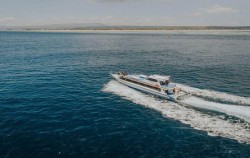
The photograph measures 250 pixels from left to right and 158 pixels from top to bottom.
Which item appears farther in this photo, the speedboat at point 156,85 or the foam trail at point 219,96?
the speedboat at point 156,85

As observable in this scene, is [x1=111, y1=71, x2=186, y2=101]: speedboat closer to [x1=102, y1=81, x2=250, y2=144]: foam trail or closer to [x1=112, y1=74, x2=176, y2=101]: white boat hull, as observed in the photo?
[x1=112, y1=74, x2=176, y2=101]: white boat hull

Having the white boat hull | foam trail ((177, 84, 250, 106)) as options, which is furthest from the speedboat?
foam trail ((177, 84, 250, 106))

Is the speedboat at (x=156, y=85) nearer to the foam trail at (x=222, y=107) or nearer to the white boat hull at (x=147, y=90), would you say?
the white boat hull at (x=147, y=90)

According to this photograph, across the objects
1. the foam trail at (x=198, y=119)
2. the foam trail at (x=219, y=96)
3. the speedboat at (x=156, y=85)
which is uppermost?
the speedboat at (x=156, y=85)

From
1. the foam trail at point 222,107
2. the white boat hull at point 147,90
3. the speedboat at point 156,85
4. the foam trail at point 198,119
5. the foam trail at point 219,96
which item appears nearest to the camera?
the foam trail at point 198,119

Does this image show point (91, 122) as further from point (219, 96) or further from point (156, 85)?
point (219, 96)

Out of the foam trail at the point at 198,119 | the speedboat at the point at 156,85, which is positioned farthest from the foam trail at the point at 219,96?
the foam trail at the point at 198,119
